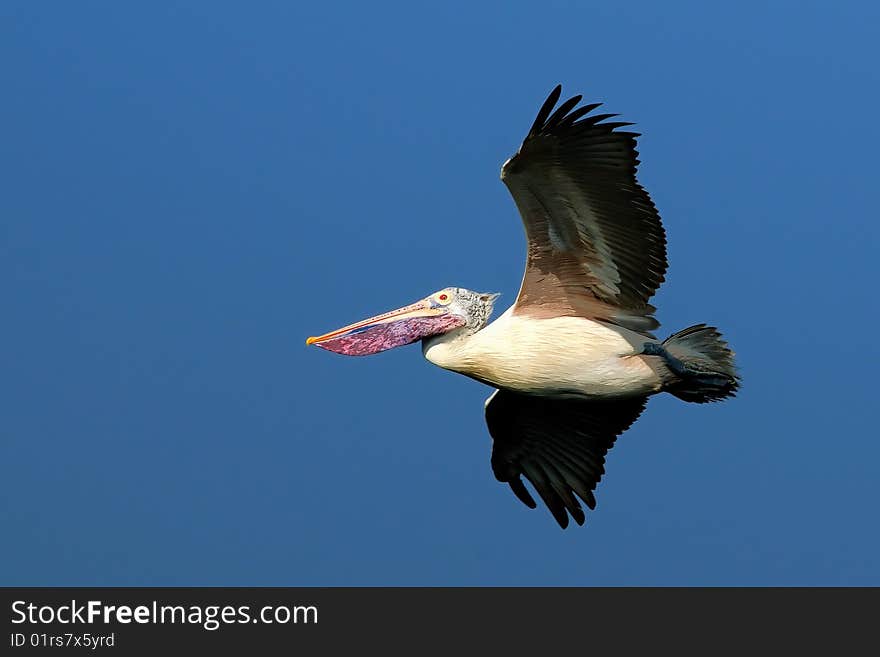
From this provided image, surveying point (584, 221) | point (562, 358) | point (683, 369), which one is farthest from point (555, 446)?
point (584, 221)

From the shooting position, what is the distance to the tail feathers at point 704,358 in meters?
10.2

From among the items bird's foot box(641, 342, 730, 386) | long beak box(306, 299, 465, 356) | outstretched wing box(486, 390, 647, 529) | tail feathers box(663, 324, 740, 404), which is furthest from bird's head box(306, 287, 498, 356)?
tail feathers box(663, 324, 740, 404)

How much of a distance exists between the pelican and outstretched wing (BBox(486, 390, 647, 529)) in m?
0.44

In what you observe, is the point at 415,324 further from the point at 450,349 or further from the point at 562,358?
the point at 562,358

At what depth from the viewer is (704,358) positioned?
10250 mm

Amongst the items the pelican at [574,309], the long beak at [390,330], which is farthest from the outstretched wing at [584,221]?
the long beak at [390,330]

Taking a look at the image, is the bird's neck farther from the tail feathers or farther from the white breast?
the tail feathers

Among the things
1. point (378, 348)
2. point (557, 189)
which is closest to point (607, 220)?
point (557, 189)

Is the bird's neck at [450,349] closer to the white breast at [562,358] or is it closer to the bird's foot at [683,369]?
the white breast at [562,358]

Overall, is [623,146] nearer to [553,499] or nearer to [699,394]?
[699,394]

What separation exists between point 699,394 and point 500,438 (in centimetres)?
173

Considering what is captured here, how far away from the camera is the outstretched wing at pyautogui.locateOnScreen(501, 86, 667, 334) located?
31.3 ft

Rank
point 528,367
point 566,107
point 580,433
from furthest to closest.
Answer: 1. point 580,433
2. point 528,367
3. point 566,107

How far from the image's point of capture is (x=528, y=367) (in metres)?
10.1
